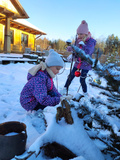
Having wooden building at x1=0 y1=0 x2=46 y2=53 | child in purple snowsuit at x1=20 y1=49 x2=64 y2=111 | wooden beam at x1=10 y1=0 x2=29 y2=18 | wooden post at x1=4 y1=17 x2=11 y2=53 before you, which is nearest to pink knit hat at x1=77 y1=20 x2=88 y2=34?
child in purple snowsuit at x1=20 y1=49 x2=64 y2=111

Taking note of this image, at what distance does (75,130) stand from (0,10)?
913 cm

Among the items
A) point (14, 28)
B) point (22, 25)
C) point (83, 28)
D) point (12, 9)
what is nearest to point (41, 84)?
point (83, 28)

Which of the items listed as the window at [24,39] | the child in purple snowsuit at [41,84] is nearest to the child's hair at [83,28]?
the child in purple snowsuit at [41,84]

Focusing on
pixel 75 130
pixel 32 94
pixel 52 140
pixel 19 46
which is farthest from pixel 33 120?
pixel 19 46

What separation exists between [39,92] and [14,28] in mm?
13937

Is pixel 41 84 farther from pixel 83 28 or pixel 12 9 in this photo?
pixel 12 9

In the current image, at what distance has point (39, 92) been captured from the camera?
162 cm

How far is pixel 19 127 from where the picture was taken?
3.80ft

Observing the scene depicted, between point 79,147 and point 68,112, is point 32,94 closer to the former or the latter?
point 68,112

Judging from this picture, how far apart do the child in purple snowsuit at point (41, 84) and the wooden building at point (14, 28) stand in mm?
7595

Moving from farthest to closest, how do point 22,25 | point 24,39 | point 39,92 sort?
1. point 24,39
2. point 22,25
3. point 39,92

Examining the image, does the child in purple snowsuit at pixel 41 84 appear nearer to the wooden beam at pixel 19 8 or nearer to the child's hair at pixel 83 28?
the child's hair at pixel 83 28

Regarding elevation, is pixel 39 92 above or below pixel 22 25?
below

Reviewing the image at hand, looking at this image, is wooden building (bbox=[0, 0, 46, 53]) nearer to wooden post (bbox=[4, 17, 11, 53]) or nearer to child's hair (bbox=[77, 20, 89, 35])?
wooden post (bbox=[4, 17, 11, 53])
